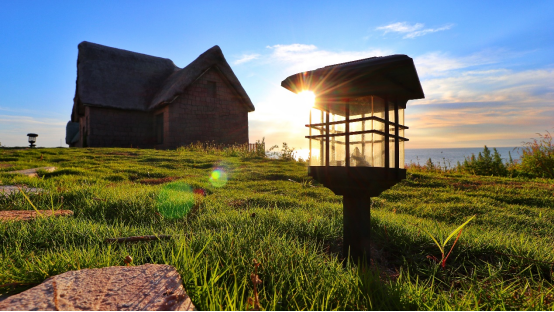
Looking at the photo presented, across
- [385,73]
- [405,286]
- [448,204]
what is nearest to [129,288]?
[405,286]

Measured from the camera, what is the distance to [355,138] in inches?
123

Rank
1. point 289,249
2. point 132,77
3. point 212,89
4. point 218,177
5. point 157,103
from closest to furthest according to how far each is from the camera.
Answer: point 289,249
point 218,177
point 157,103
point 212,89
point 132,77

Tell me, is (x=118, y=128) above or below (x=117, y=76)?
below

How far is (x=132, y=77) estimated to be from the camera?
2000 cm

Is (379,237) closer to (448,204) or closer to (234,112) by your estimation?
(448,204)

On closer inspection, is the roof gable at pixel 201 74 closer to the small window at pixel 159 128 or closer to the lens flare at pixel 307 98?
the small window at pixel 159 128

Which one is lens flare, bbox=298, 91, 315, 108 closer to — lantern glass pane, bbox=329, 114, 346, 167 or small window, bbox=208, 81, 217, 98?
lantern glass pane, bbox=329, 114, 346, 167

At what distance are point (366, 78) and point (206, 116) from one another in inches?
633

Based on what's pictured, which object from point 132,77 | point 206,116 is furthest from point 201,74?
point 132,77

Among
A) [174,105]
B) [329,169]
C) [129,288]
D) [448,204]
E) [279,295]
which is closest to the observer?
[129,288]

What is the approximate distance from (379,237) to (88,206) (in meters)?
3.81

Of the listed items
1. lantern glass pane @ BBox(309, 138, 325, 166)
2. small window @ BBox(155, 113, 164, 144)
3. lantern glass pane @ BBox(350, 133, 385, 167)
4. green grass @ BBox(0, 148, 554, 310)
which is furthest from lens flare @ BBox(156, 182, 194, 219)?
small window @ BBox(155, 113, 164, 144)

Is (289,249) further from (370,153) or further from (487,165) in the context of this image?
(487,165)

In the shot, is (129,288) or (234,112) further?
(234,112)
